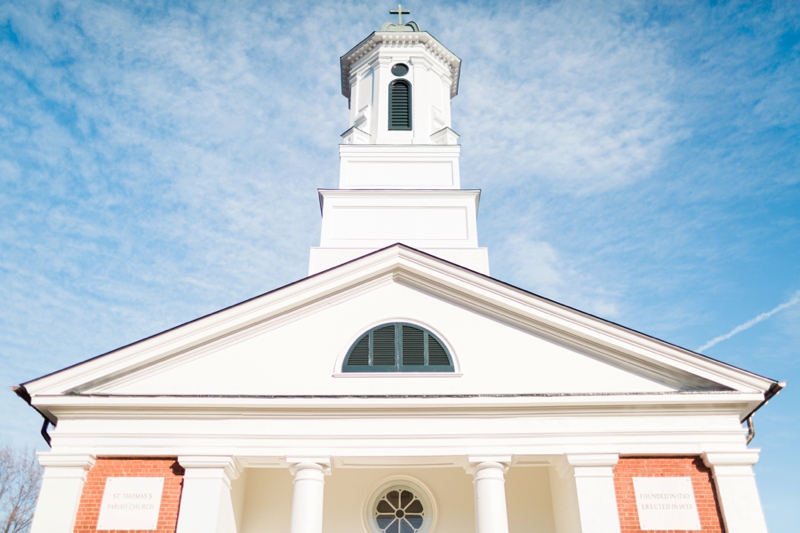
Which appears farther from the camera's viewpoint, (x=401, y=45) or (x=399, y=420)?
(x=401, y=45)

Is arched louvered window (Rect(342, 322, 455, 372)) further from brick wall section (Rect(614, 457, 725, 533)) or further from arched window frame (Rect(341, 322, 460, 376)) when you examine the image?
brick wall section (Rect(614, 457, 725, 533))

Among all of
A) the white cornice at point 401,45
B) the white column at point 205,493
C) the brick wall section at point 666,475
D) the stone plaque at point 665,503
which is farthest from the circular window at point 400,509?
the white cornice at point 401,45

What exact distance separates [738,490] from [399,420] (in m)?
5.63

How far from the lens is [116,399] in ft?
36.1

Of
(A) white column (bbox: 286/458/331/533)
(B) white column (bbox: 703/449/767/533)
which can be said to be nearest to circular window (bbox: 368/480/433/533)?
(A) white column (bbox: 286/458/331/533)

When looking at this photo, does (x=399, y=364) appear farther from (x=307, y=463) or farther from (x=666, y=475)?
(x=666, y=475)

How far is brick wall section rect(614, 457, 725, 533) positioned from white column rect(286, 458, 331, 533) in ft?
16.1

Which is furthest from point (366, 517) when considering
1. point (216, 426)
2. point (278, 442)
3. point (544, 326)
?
point (544, 326)

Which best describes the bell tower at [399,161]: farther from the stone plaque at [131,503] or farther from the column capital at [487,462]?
the stone plaque at [131,503]

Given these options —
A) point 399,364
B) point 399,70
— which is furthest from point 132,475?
point 399,70

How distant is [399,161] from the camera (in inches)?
723

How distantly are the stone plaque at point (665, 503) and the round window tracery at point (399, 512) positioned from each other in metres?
4.23

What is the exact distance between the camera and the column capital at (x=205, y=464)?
1068cm

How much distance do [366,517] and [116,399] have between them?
521 cm
